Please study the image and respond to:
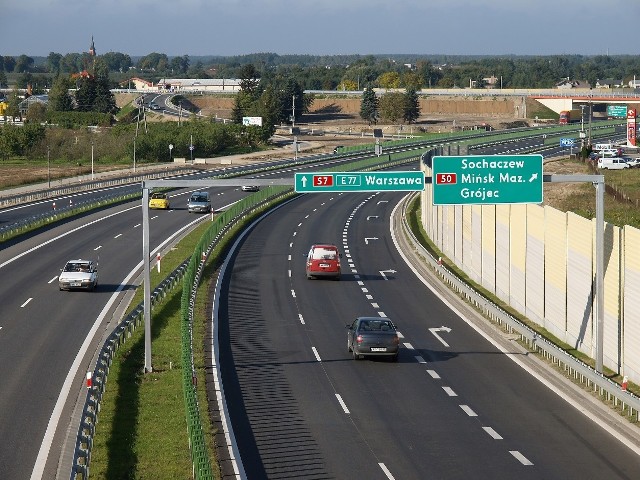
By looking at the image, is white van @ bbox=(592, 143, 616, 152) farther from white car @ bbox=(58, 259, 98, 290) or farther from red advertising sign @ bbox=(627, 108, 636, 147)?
white car @ bbox=(58, 259, 98, 290)

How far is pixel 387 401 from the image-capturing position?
1176 inches

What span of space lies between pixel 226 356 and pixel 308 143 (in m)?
132

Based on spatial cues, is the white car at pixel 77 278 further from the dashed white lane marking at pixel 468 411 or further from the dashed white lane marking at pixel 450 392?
the dashed white lane marking at pixel 468 411

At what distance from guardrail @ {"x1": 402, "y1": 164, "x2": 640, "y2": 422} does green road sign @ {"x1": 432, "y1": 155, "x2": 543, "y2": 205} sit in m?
4.68

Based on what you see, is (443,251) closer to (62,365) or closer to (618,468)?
(62,365)

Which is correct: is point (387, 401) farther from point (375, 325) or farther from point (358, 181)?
point (358, 181)

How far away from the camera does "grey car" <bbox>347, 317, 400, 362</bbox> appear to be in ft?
114

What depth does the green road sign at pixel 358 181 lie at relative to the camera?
34594 millimetres

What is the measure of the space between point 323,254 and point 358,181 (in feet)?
61.3

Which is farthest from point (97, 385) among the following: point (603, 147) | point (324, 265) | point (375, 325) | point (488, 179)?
point (603, 147)

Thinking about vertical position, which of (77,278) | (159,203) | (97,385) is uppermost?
(159,203)

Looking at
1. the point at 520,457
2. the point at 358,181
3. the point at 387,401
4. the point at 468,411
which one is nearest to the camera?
the point at 520,457

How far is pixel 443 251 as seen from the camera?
6194 centimetres

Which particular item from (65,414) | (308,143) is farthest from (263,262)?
(308,143)
